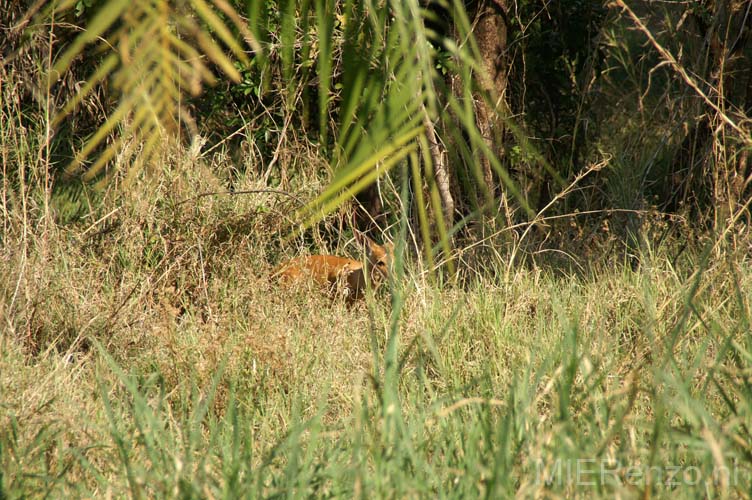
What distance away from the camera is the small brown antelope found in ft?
11.9

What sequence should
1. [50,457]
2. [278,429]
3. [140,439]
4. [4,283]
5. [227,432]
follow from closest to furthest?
1. [140,439]
2. [50,457]
3. [227,432]
4. [278,429]
5. [4,283]

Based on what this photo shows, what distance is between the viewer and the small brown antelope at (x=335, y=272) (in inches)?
142

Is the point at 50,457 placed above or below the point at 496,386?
above

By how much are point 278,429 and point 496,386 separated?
0.69 meters

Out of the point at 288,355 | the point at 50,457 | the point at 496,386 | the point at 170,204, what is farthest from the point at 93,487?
the point at 170,204

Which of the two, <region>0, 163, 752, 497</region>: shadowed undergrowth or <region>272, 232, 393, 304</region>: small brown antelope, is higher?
<region>0, 163, 752, 497</region>: shadowed undergrowth

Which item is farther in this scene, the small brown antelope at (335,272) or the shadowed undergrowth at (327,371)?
the small brown antelope at (335,272)

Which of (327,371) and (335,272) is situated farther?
(335,272)

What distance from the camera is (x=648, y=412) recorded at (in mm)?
2600

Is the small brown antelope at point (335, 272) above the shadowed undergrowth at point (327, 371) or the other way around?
the other way around

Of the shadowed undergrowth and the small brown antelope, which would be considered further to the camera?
the small brown antelope

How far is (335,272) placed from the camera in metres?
3.73

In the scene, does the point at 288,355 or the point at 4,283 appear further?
the point at 4,283

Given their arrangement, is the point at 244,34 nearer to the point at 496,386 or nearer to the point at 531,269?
the point at 496,386
